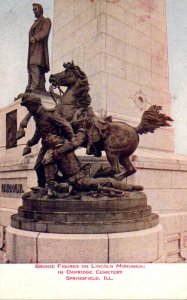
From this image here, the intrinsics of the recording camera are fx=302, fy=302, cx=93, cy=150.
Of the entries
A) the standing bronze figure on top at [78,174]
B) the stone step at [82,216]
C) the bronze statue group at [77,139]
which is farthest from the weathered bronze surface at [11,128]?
the stone step at [82,216]

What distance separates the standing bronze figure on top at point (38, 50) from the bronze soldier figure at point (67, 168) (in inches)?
172

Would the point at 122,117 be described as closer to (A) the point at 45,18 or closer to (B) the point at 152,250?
(A) the point at 45,18

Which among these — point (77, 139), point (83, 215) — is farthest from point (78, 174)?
point (83, 215)

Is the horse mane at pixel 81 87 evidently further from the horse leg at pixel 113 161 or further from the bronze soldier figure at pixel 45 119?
the horse leg at pixel 113 161

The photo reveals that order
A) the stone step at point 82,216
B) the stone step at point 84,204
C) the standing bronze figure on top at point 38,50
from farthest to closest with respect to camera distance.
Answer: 1. the standing bronze figure on top at point 38,50
2. the stone step at point 84,204
3. the stone step at point 82,216

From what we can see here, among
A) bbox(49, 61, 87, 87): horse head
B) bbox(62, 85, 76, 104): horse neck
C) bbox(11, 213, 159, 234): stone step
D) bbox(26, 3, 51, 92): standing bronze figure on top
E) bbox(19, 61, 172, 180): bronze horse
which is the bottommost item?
bbox(11, 213, 159, 234): stone step

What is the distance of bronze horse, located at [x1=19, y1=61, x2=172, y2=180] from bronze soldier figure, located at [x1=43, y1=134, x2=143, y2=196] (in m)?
0.38

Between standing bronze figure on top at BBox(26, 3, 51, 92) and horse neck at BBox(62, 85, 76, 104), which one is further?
standing bronze figure on top at BBox(26, 3, 51, 92)

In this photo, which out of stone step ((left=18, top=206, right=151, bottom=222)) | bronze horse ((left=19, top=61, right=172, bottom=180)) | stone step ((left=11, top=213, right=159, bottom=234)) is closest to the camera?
stone step ((left=11, top=213, right=159, bottom=234))

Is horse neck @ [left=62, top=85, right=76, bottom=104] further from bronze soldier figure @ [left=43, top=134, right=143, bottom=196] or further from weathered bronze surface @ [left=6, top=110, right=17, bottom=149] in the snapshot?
weathered bronze surface @ [left=6, top=110, right=17, bottom=149]

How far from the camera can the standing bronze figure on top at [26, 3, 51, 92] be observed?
9117 millimetres

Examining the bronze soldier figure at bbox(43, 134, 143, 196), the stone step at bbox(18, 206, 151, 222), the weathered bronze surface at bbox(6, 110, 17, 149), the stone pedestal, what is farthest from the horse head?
the weathered bronze surface at bbox(6, 110, 17, 149)

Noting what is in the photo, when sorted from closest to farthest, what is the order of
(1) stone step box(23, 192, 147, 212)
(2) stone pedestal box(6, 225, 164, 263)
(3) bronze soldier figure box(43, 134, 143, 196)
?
(2) stone pedestal box(6, 225, 164, 263)
(1) stone step box(23, 192, 147, 212)
(3) bronze soldier figure box(43, 134, 143, 196)

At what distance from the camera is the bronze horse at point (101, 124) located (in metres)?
5.39
